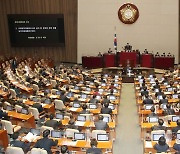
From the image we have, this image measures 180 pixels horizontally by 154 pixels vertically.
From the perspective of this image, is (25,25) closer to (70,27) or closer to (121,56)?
(70,27)

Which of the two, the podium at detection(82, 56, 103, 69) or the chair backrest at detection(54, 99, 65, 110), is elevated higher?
the podium at detection(82, 56, 103, 69)

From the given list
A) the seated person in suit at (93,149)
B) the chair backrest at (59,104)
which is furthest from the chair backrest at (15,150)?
the chair backrest at (59,104)

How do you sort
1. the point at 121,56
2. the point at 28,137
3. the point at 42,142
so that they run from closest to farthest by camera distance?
the point at 42,142 → the point at 28,137 → the point at 121,56

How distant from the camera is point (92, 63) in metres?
30.3

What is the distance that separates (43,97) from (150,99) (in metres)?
5.43

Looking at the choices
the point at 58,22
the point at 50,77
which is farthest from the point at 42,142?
the point at 58,22

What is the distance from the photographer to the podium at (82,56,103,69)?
2995 centimetres

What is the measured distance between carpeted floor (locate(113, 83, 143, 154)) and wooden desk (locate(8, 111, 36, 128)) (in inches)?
136

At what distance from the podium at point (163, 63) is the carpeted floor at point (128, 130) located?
31.3 ft

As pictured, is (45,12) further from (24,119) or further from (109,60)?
(24,119)

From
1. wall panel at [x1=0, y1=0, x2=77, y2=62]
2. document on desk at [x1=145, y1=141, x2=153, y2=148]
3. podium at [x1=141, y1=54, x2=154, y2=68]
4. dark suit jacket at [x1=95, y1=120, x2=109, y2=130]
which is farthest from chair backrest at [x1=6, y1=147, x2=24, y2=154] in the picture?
wall panel at [x1=0, y1=0, x2=77, y2=62]

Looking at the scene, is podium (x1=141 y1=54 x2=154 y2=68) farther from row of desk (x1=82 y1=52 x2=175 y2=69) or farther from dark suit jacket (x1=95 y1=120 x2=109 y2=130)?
dark suit jacket (x1=95 y1=120 x2=109 y2=130)

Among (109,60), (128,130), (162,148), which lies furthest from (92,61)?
(162,148)

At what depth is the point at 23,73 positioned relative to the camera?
945 inches
